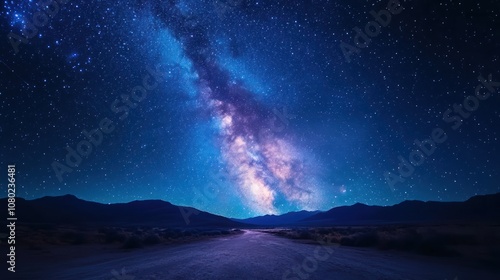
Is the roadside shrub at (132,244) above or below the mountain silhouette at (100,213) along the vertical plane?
below

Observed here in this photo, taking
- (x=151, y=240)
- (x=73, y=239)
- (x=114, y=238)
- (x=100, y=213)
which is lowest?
(x=151, y=240)

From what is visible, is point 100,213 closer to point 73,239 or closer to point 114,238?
point 114,238

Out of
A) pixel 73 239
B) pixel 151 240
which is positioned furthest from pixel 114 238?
pixel 151 240

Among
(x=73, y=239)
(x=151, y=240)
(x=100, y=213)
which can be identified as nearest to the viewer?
(x=73, y=239)

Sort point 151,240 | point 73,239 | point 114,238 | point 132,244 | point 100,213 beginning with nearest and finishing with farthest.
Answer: point 132,244, point 73,239, point 151,240, point 114,238, point 100,213

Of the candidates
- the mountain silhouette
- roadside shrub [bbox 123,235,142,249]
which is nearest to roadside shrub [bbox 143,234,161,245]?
roadside shrub [bbox 123,235,142,249]

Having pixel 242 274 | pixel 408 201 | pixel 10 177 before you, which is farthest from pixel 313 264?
pixel 408 201

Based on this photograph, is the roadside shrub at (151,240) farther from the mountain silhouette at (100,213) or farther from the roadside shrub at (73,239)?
the mountain silhouette at (100,213)

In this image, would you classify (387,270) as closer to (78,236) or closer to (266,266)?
(266,266)

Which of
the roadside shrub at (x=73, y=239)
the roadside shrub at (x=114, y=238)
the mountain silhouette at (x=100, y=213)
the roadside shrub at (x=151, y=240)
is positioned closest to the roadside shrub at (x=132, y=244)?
the roadside shrub at (x=151, y=240)

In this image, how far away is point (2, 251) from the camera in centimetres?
1327

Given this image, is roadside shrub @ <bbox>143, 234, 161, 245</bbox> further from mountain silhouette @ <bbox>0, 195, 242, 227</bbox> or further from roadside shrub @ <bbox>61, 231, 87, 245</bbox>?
mountain silhouette @ <bbox>0, 195, 242, 227</bbox>

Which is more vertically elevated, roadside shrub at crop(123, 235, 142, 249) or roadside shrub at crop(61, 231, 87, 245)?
roadside shrub at crop(61, 231, 87, 245)

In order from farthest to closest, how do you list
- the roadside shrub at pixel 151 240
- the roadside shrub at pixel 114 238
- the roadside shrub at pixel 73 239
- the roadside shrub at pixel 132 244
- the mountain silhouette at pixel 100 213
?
the mountain silhouette at pixel 100 213, the roadside shrub at pixel 114 238, the roadside shrub at pixel 151 240, the roadside shrub at pixel 73 239, the roadside shrub at pixel 132 244
